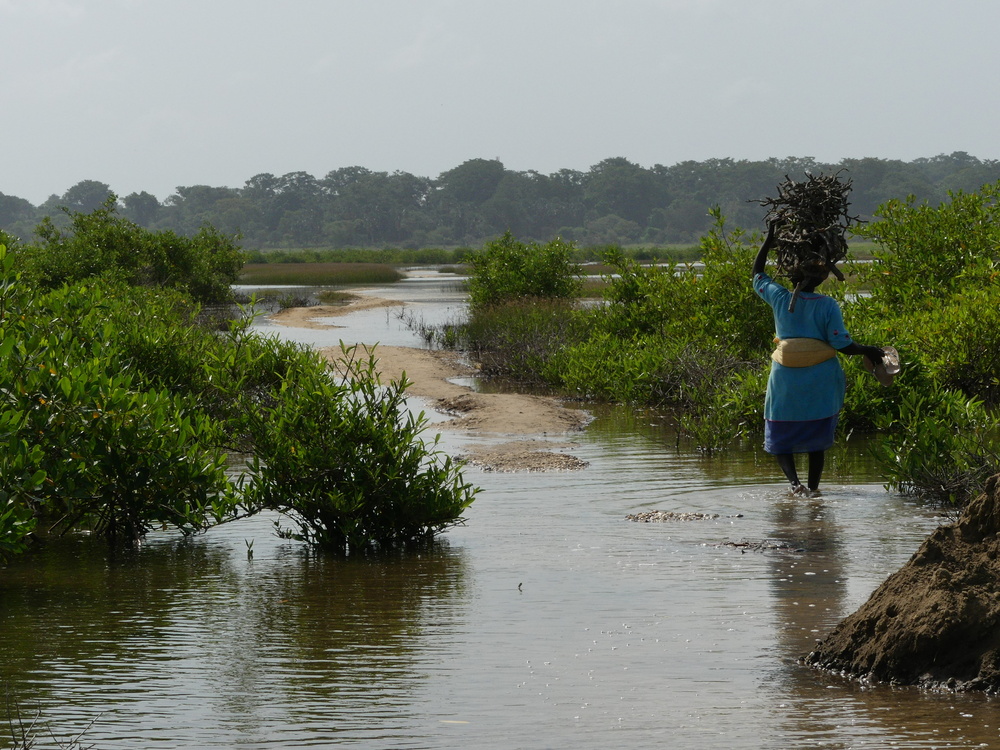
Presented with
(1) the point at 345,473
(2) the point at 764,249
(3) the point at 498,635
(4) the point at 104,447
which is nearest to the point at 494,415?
(2) the point at 764,249

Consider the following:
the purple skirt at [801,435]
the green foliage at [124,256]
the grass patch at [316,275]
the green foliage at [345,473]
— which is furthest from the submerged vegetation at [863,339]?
the grass patch at [316,275]

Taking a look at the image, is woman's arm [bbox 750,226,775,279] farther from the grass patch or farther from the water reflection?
the grass patch

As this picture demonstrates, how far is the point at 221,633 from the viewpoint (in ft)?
18.5

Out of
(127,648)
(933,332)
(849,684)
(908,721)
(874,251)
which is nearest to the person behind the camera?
(908,721)

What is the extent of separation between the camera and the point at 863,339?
11797mm

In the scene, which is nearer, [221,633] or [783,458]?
[221,633]

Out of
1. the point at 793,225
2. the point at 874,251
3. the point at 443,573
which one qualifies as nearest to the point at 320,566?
the point at 443,573

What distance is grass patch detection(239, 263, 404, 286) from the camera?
67312 millimetres

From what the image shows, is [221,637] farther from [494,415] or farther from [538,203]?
[538,203]

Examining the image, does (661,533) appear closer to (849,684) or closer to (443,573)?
(443,573)

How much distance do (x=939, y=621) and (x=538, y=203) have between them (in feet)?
476

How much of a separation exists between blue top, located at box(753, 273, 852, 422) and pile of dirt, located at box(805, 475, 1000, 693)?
3.29 m

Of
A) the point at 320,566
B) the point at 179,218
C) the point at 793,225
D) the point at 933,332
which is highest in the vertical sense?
the point at 179,218

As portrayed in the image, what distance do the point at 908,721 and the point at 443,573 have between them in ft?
10.5
